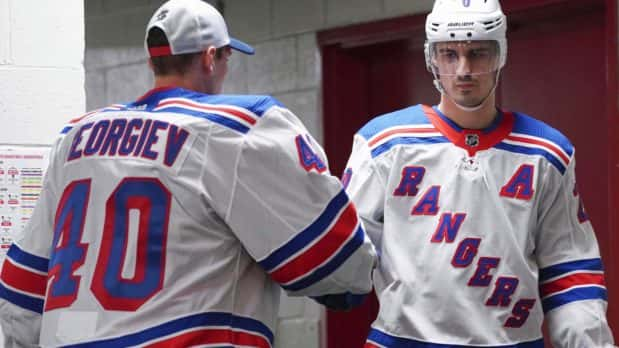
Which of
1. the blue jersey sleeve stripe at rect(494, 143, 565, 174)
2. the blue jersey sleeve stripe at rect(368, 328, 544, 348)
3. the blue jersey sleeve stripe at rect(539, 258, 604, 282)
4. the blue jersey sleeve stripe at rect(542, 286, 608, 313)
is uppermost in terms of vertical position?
the blue jersey sleeve stripe at rect(494, 143, 565, 174)

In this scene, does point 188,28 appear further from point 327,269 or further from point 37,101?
point 37,101

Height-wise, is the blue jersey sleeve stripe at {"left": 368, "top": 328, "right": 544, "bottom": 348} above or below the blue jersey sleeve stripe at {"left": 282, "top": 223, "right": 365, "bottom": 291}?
below

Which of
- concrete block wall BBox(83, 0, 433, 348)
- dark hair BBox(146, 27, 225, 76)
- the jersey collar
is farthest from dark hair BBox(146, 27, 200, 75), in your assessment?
concrete block wall BBox(83, 0, 433, 348)

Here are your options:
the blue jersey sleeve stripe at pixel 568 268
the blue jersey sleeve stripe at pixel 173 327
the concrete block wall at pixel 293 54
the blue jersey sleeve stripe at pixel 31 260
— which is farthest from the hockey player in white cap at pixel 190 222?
the concrete block wall at pixel 293 54

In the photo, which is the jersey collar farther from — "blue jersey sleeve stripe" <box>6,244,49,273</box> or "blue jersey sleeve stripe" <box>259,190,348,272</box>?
"blue jersey sleeve stripe" <box>6,244,49,273</box>

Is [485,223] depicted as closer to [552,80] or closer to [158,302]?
[158,302]

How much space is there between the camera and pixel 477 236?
290 centimetres

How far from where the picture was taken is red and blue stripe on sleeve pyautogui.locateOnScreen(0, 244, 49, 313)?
106 inches

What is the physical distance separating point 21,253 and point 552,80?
2650 millimetres

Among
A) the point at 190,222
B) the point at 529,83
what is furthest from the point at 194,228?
the point at 529,83

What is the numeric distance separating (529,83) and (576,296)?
2002mm

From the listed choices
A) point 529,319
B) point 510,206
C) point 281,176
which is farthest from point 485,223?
point 281,176

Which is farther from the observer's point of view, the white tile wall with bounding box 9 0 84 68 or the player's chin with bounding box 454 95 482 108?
the white tile wall with bounding box 9 0 84 68

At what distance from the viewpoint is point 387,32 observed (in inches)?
203
